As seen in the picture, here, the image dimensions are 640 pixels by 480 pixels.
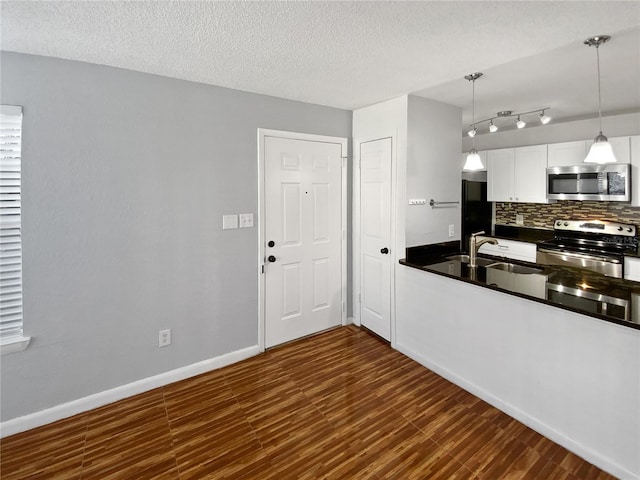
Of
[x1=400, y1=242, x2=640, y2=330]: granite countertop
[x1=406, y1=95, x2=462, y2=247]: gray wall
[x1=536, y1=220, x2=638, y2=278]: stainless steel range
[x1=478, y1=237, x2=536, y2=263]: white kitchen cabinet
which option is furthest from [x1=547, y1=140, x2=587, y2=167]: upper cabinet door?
[x1=400, y1=242, x2=640, y2=330]: granite countertop

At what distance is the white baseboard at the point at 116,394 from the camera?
220 cm

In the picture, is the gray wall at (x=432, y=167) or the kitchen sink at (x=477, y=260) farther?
the gray wall at (x=432, y=167)

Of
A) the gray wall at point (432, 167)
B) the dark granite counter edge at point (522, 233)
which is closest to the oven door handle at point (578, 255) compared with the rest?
the dark granite counter edge at point (522, 233)

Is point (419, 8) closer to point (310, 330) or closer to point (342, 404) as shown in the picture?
point (342, 404)

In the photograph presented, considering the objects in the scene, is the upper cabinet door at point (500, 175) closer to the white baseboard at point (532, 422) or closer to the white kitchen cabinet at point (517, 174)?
the white kitchen cabinet at point (517, 174)

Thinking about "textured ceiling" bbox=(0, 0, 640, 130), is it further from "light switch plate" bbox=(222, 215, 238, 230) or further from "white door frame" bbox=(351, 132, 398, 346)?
"light switch plate" bbox=(222, 215, 238, 230)

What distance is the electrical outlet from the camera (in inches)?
107

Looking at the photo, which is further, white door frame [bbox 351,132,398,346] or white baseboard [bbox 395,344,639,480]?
white door frame [bbox 351,132,398,346]

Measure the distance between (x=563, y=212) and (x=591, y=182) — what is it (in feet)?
2.17

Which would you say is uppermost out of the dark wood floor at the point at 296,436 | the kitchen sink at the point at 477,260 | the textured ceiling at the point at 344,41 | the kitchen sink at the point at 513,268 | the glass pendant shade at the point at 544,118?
the glass pendant shade at the point at 544,118

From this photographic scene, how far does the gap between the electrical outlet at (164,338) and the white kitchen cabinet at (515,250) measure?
383cm

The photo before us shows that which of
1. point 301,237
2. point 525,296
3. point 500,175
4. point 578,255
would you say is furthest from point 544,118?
point 301,237

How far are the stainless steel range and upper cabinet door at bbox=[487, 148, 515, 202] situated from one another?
0.72m

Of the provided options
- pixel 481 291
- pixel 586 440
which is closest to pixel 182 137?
pixel 481 291
